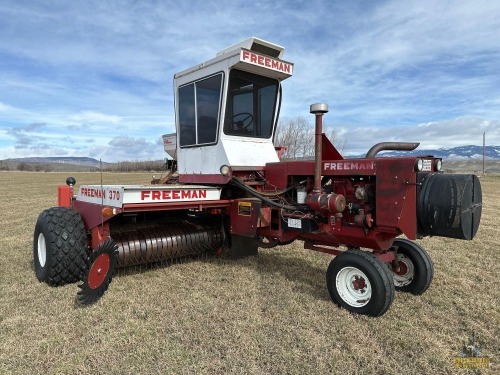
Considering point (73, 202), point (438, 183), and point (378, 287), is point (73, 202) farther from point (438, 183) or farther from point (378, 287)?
point (438, 183)

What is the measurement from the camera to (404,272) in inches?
183

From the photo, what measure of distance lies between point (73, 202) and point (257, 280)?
103 inches

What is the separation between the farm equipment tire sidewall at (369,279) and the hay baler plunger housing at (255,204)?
A: 0.5 inches

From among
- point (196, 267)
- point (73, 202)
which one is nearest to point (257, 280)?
point (196, 267)

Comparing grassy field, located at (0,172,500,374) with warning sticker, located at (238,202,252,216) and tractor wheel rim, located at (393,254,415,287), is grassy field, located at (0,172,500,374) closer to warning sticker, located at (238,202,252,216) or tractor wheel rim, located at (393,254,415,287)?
tractor wheel rim, located at (393,254,415,287)

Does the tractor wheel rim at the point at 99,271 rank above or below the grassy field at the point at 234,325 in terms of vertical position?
above

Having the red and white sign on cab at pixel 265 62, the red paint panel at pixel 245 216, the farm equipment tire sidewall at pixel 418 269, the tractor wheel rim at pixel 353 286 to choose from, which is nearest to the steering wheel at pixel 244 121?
the red and white sign on cab at pixel 265 62

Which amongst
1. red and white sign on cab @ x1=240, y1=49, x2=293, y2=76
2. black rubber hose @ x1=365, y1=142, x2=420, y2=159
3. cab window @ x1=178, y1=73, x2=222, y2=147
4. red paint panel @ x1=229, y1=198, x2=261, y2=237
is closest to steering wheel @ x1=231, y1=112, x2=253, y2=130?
cab window @ x1=178, y1=73, x2=222, y2=147

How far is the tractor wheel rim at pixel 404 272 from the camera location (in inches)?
180

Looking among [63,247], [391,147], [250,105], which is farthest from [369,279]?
[63,247]

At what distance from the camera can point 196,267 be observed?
550cm

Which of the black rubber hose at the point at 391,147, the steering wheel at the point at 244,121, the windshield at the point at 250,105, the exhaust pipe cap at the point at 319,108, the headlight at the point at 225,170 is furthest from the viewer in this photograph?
the steering wheel at the point at 244,121

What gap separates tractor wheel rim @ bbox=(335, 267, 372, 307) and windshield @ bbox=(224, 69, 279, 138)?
2.36 m

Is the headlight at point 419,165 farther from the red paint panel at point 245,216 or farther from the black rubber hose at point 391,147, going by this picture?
the red paint panel at point 245,216
